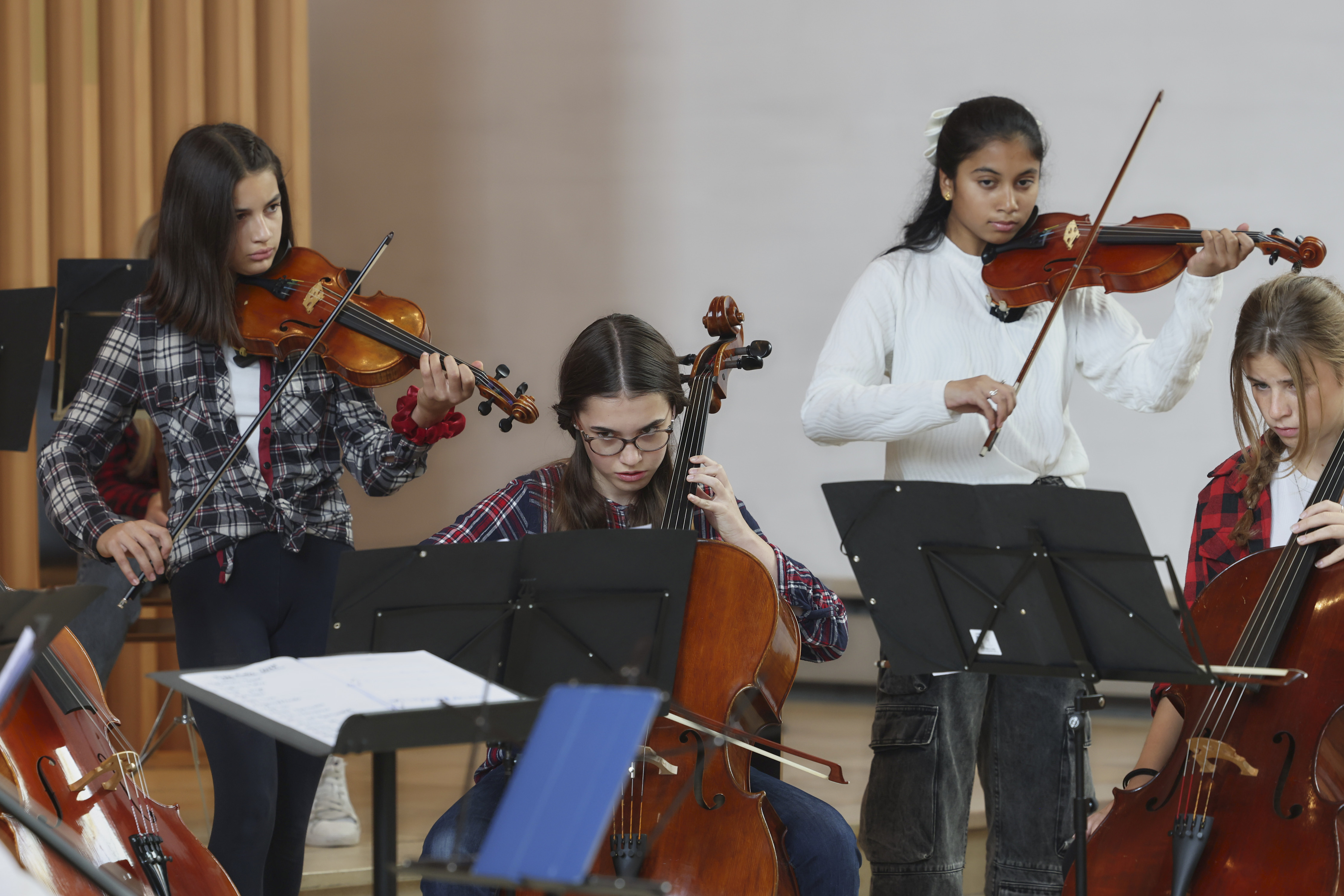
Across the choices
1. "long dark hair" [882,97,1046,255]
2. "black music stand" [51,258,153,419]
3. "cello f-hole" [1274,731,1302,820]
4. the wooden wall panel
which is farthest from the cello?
the wooden wall panel

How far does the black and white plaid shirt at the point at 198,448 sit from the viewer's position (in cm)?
181

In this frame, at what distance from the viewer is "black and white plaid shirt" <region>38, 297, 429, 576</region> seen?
1.81 metres

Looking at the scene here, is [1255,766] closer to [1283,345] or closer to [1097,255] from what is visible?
[1283,345]

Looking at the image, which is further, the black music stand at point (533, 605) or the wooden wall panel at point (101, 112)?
the wooden wall panel at point (101, 112)

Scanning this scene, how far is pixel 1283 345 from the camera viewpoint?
1.74 metres

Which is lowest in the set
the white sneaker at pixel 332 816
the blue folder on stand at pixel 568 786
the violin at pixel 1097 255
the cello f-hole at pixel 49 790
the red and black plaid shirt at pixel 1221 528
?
the white sneaker at pixel 332 816

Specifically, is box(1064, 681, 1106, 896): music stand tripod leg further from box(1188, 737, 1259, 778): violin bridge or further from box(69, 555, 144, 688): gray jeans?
box(69, 555, 144, 688): gray jeans

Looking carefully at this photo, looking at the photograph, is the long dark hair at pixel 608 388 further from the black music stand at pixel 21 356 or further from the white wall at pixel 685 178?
the white wall at pixel 685 178

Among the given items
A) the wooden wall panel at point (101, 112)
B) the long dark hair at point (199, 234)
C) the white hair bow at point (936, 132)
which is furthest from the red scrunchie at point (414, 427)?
the wooden wall panel at point (101, 112)

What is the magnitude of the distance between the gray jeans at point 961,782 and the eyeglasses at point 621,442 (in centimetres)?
47

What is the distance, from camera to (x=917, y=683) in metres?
1.84

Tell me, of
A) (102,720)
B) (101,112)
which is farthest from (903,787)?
(101,112)

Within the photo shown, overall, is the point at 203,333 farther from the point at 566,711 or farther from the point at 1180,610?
the point at 1180,610

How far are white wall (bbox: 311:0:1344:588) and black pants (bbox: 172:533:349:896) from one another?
210 cm
